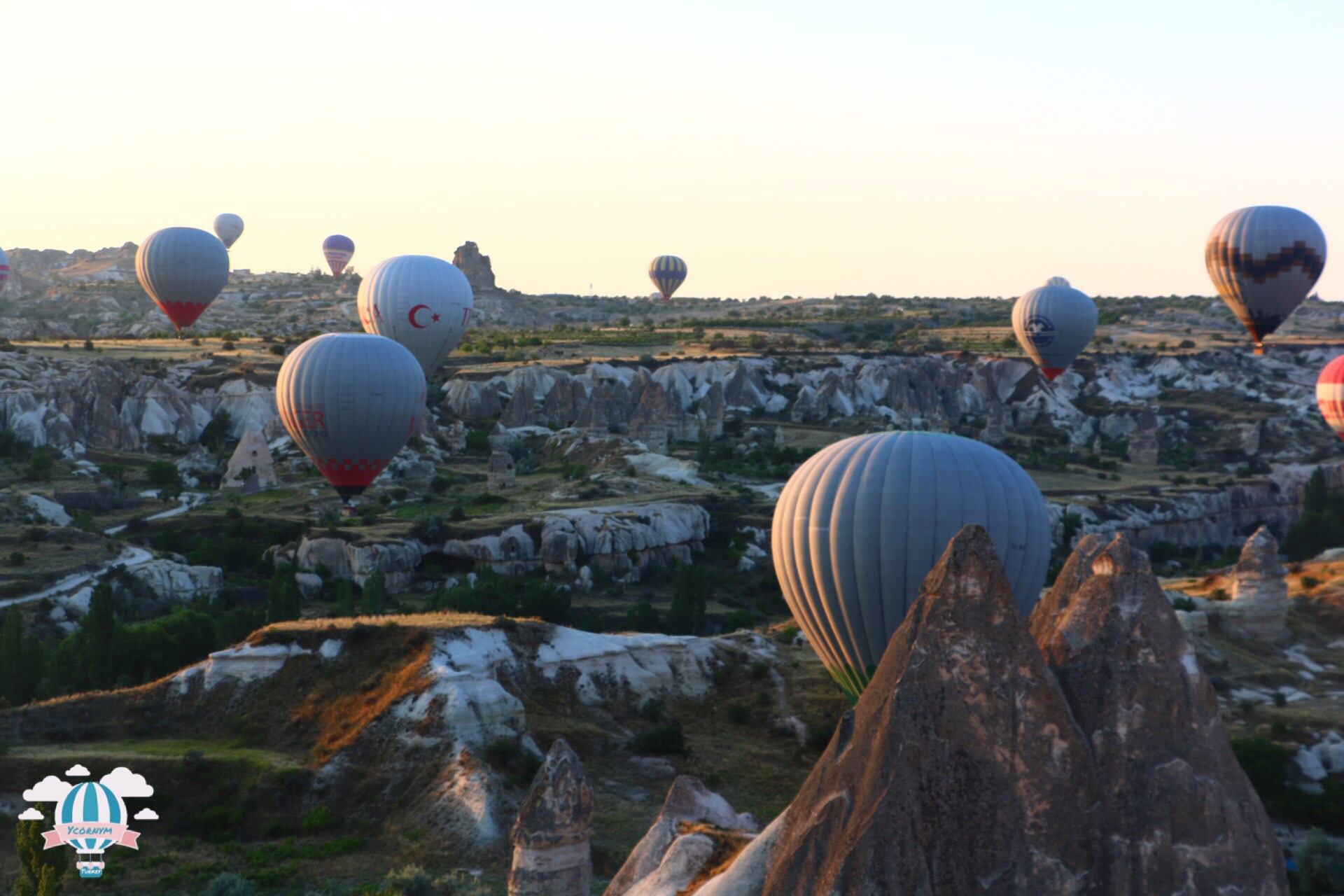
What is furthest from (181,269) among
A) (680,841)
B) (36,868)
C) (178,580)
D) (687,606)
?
(680,841)

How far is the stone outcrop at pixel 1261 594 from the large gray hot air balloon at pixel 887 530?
53.7 ft

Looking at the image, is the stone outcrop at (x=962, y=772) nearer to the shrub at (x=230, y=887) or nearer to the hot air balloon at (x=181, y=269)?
the shrub at (x=230, y=887)

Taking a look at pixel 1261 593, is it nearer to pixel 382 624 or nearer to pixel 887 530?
pixel 887 530

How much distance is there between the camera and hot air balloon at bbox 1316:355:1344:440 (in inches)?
3442

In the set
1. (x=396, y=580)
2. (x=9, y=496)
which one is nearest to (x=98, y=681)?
(x=396, y=580)

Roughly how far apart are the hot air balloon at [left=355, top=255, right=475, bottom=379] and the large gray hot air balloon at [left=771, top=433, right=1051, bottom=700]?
6937 centimetres

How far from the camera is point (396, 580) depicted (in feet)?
220

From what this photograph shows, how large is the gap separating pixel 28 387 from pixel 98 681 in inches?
2724

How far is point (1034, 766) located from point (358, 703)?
93.1ft

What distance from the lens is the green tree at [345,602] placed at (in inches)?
2184

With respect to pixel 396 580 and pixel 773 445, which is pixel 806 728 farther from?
pixel 773 445

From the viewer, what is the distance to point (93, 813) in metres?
33.7

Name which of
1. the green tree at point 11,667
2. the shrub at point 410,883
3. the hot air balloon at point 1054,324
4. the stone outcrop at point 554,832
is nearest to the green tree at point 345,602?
the green tree at point 11,667

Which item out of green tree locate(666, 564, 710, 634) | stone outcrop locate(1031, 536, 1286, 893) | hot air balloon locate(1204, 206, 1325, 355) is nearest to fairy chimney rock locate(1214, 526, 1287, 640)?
green tree locate(666, 564, 710, 634)
